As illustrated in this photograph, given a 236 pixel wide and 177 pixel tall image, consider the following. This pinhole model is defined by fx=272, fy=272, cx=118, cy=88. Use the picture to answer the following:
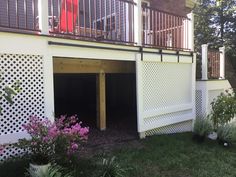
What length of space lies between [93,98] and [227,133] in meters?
5.86

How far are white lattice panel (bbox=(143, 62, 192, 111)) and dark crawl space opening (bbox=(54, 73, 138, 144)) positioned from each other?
118cm

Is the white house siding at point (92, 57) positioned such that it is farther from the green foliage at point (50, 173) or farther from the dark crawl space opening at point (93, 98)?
the dark crawl space opening at point (93, 98)

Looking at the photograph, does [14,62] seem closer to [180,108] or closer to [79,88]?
[180,108]

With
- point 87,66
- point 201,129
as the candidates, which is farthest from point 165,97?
point 87,66

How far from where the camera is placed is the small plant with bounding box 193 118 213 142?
7.66 m

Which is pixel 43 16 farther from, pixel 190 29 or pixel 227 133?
pixel 227 133

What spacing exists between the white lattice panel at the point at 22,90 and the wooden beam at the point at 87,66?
118 centimetres

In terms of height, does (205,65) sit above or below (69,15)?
below

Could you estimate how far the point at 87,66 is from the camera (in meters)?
6.98

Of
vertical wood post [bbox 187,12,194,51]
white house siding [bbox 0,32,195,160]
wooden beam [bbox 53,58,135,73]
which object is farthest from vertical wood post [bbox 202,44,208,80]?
wooden beam [bbox 53,58,135,73]

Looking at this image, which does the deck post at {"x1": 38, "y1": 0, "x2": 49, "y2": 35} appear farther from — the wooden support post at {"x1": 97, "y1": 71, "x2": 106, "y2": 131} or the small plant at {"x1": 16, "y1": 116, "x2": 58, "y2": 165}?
the wooden support post at {"x1": 97, "y1": 71, "x2": 106, "y2": 131}

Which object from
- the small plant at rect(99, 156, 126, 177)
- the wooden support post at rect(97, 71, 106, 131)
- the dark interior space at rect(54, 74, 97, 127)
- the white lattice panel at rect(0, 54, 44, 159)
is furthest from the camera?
the dark interior space at rect(54, 74, 97, 127)

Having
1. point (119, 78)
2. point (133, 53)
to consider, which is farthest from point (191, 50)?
point (119, 78)

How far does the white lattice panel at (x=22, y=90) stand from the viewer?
480 cm
